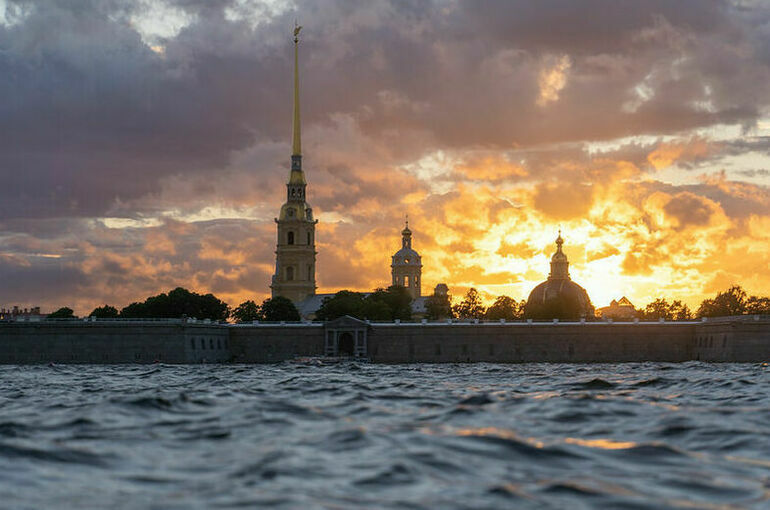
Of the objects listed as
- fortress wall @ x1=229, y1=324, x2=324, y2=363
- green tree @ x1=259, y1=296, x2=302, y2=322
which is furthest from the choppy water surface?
green tree @ x1=259, y1=296, x2=302, y2=322

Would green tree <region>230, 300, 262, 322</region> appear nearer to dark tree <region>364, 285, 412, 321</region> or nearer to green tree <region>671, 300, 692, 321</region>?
dark tree <region>364, 285, 412, 321</region>

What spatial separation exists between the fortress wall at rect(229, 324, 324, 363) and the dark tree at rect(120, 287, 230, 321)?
18.8 m

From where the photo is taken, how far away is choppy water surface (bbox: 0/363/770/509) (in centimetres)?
1559

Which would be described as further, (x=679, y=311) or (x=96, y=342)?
(x=679, y=311)

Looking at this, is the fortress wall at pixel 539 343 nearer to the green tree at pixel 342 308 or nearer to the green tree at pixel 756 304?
the green tree at pixel 342 308

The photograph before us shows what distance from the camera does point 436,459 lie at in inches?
751

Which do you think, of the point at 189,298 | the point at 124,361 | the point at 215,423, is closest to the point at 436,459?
the point at 215,423

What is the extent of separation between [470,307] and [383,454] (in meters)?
160

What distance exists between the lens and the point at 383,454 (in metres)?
19.6

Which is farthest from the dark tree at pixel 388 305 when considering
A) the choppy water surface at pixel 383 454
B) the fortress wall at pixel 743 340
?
the choppy water surface at pixel 383 454

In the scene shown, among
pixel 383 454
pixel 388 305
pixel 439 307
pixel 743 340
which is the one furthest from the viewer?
pixel 439 307

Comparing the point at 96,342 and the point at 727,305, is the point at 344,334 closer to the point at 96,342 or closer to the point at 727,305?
the point at 96,342

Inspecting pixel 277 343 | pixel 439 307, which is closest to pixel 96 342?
pixel 277 343

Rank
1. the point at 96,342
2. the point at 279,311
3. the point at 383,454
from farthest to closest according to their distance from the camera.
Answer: the point at 279,311 < the point at 96,342 < the point at 383,454
